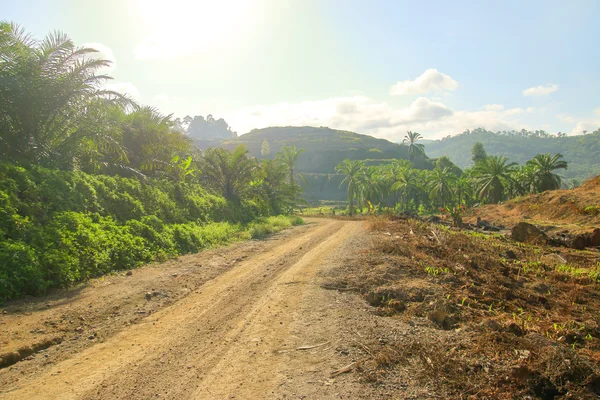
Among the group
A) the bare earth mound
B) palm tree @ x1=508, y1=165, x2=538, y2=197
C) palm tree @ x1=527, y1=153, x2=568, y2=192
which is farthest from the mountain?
the bare earth mound

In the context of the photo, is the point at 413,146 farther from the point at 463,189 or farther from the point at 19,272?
the point at 19,272

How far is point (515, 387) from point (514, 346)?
0.87 metres

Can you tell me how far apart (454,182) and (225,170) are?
4612cm

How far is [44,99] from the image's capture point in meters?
11.0

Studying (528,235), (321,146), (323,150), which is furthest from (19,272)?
(321,146)

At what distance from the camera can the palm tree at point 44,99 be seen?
10.4 meters

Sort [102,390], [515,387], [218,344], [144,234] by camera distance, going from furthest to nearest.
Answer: [144,234] < [218,344] < [102,390] < [515,387]

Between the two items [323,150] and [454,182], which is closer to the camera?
[454,182]

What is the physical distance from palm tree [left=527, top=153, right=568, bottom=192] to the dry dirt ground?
4720 centimetres

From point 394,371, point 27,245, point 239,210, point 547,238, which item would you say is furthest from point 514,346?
point 239,210

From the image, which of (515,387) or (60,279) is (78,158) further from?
(515,387)

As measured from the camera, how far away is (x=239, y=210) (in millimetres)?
22703

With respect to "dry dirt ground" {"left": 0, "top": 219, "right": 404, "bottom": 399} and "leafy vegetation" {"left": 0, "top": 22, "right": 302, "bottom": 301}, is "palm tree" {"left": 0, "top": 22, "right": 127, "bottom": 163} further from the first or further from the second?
"dry dirt ground" {"left": 0, "top": 219, "right": 404, "bottom": 399}

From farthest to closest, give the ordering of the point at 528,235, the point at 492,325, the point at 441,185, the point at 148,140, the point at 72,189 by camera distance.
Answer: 1. the point at 441,185
2. the point at 148,140
3. the point at 528,235
4. the point at 72,189
5. the point at 492,325
